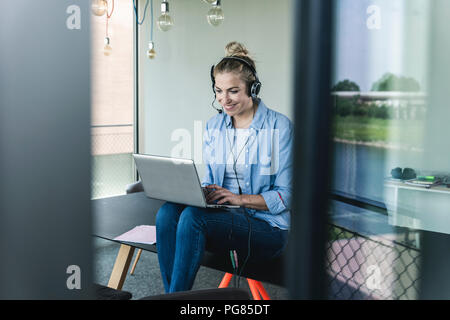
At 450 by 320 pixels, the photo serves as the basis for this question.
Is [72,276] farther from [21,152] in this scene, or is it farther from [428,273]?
[428,273]

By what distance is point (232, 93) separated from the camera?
203 cm

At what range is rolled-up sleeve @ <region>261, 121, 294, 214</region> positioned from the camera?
1.82m

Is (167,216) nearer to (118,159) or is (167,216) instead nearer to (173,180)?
(173,180)

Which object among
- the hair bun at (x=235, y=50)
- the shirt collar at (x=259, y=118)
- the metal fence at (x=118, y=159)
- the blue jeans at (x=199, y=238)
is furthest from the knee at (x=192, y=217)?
the metal fence at (x=118, y=159)

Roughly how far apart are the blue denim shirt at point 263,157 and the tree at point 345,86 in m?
1.12

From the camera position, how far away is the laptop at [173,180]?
172 cm

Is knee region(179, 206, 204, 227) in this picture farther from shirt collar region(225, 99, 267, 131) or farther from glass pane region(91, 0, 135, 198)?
glass pane region(91, 0, 135, 198)

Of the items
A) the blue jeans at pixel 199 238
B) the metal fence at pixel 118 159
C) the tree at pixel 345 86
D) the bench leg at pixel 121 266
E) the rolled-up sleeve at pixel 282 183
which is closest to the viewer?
the tree at pixel 345 86

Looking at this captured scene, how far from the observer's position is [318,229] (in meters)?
0.62

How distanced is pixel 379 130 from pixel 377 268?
1.03 feet

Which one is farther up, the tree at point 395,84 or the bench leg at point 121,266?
the tree at point 395,84

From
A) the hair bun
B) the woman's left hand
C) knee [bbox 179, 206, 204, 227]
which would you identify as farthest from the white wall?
knee [bbox 179, 206, 204, 227]

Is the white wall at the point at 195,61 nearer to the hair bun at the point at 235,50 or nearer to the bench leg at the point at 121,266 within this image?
the hair bun at the point at 235,50

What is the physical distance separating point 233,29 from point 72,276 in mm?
3232
